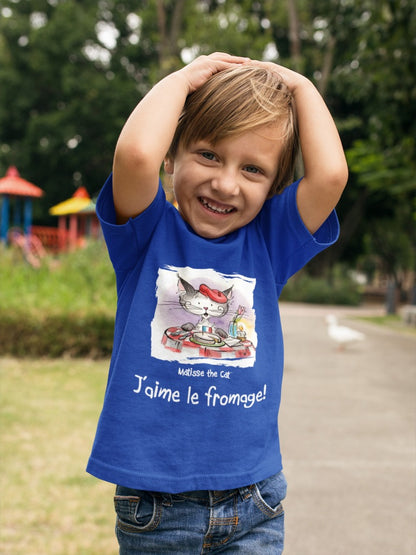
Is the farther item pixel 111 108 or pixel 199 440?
pixel 111 108

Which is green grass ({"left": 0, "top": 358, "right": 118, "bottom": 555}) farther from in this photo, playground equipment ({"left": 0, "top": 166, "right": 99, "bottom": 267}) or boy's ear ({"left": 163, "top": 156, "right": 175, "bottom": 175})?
playground equipment ({"left": 0, "top": 166, "right": 99, "bottom": 267})

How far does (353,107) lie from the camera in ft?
89.8

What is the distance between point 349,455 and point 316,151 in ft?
10.4

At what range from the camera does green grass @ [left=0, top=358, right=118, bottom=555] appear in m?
2.98

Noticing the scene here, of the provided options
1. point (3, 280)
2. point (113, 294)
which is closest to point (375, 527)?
point (113, 294)

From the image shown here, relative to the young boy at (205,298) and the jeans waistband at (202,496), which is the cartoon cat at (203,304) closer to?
the young boy at (205,298)

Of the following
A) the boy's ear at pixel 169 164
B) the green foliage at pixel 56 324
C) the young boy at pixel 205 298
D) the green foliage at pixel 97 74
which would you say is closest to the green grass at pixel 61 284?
the green foliage at pixel 56 324

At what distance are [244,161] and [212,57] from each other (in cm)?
31

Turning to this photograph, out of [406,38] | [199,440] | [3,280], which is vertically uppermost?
[406,38]

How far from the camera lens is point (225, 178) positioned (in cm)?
158

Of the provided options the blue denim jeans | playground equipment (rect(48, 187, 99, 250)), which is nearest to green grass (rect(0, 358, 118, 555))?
the blue denim jeans

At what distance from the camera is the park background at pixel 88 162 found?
3.85 metres

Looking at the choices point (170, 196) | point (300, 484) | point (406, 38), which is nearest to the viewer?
point (170, 196)

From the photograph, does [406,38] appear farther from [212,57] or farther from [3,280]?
[212,57]
